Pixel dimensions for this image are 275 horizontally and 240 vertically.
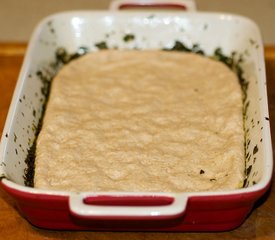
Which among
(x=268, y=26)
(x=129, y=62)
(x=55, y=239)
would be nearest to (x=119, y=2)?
(x=129, y=62)

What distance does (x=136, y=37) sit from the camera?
4.58ft

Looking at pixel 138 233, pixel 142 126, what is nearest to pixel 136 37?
pixel 142 126

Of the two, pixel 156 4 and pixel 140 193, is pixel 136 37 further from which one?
pixel 140 193

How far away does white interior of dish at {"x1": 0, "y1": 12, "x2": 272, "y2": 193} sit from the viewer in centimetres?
117

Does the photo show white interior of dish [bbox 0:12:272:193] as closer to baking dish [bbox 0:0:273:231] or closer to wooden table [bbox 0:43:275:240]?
baking dish [bbox 0:0:273:231]

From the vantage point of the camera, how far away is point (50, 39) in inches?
53.8

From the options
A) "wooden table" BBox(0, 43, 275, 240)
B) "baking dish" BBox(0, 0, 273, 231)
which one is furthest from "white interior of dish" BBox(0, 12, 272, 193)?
"wooden table" BBox(0, 43, 275, 240)

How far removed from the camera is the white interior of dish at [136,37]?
1174 mm

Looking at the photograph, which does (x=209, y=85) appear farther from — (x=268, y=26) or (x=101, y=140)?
(x=268, y=26)

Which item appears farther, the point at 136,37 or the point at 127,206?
the point at 136,37

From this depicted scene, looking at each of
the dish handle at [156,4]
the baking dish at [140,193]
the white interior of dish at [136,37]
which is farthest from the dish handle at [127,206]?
the dish handle at [156,4]

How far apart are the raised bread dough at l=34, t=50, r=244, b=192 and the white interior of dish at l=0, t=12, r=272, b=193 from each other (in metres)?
0.03

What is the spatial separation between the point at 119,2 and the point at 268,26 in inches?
22.3

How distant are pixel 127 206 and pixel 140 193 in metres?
0.03
